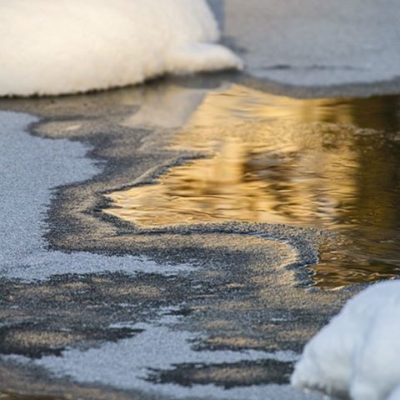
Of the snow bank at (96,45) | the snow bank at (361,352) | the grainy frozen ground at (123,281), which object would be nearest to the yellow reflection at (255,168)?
the grainy frozen ground at (123,281)

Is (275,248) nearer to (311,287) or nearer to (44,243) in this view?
(311,287)

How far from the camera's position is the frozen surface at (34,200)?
4.11 m

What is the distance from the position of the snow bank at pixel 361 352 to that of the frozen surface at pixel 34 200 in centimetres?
138

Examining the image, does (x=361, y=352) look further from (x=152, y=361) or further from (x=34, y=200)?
(x=34, y=200)

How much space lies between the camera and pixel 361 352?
2600mm

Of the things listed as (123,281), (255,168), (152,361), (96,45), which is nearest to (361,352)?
(152,361)

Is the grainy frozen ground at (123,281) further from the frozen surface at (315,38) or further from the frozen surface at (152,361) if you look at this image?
the frozen surface at (315,38)

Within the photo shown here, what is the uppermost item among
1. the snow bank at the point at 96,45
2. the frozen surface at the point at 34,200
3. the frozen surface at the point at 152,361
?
the snow bank at the point at 96,45

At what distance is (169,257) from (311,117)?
2.33m

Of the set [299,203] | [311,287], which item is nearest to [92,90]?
[299,203]

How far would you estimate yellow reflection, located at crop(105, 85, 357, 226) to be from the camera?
4.76 meters

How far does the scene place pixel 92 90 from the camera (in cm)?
691

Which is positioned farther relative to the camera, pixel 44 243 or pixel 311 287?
pixel 44 243

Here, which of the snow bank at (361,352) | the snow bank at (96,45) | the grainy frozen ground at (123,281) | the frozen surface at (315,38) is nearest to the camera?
the snow bank at (361,352)
